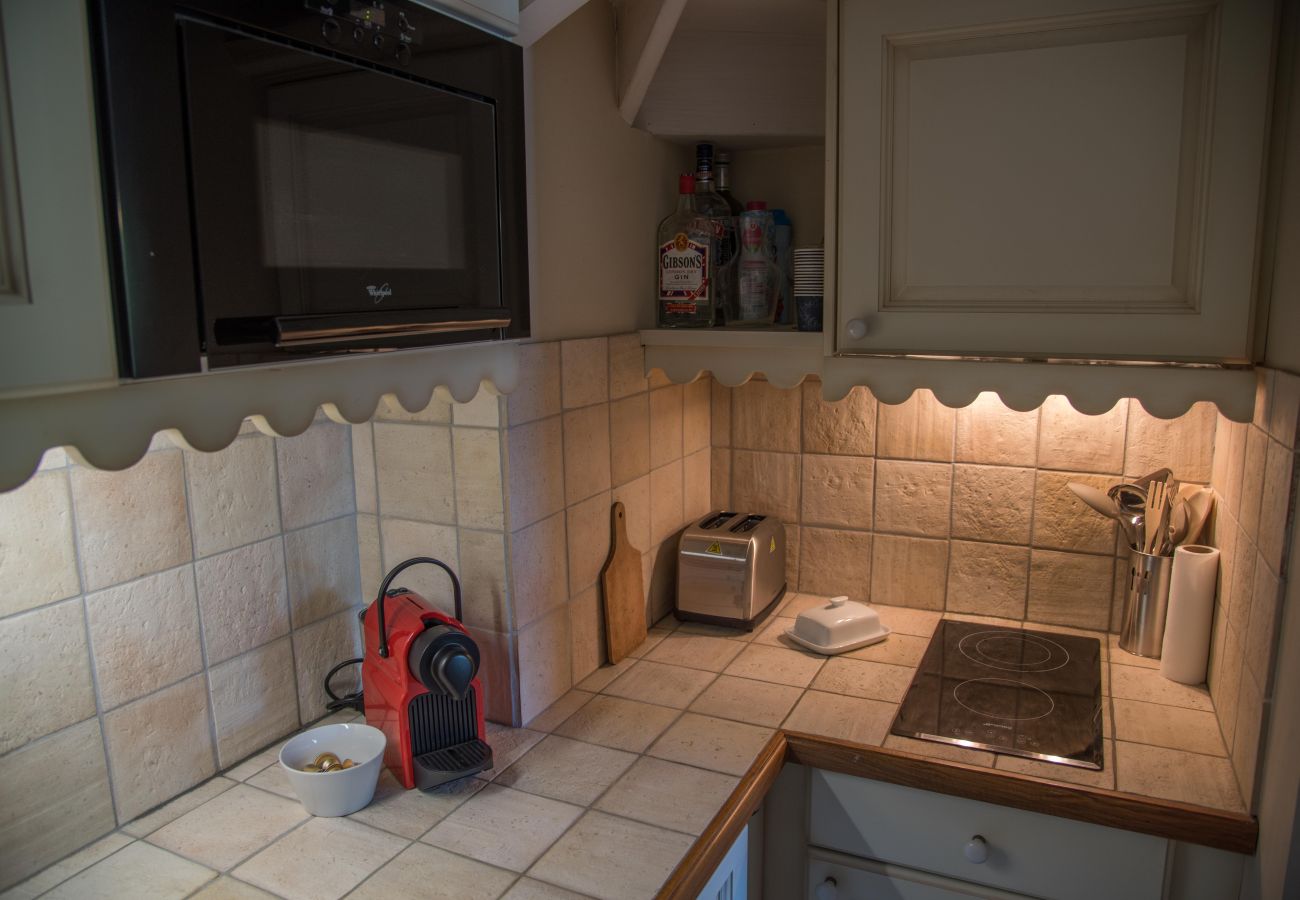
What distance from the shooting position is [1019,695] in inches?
57.1

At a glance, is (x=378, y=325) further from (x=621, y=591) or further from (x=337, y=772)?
(x=621, y=591)

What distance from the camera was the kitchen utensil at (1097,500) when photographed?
5.17 feet

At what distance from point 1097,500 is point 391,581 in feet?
3.95

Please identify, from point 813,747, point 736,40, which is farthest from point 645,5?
point 813,747

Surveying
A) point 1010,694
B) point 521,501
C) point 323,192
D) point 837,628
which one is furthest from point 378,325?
point 1010,694

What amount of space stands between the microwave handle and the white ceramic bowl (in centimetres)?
57

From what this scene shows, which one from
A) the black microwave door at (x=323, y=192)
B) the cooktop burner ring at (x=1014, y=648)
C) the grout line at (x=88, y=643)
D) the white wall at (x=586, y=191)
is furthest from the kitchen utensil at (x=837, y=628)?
the grout line at (x=88, y=643)

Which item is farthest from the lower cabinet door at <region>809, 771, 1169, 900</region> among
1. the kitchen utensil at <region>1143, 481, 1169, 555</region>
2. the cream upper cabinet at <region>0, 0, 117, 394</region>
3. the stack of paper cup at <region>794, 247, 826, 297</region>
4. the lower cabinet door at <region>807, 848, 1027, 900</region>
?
the cream upper cabinet at <region>0, 0, 117, 394</region>

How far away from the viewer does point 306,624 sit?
1.37 meters

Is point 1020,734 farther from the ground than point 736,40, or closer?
closer

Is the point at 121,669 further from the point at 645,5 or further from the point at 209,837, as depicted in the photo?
the point at 645,5

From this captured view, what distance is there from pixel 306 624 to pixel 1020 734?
108 cm

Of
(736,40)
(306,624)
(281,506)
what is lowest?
(306,624)

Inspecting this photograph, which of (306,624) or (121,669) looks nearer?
(121,669)
